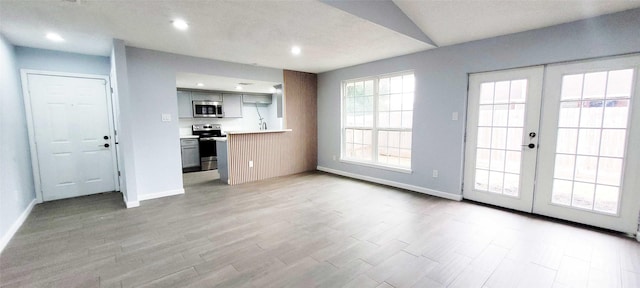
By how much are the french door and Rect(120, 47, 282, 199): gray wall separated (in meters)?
4.54

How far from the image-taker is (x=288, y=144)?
5859mm

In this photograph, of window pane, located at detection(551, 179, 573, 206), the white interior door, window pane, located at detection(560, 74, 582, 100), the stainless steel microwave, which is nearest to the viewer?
the white interior door

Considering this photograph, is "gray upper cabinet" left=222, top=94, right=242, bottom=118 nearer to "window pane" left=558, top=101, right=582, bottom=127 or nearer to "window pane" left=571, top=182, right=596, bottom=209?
"window pane" left=558, top=101, right=582, bottom=127

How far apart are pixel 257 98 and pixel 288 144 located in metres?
2.55

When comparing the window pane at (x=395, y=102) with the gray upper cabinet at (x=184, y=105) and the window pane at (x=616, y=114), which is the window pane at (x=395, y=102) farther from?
the gray upper cabinet at (x=184, y=105)

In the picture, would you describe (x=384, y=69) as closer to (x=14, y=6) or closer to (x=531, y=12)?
(x=531, y=12)

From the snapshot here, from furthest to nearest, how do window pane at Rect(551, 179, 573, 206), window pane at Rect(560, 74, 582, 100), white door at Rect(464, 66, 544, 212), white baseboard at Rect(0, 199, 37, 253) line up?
1. white door at Rect(464, 66, 544, 212)
2. window pane at Rect(551, 179, 573, 206)
3. window pane at Rect(560, 74, 582, 100)
4. white baseboard at Rect(0, 199, 37, 253)

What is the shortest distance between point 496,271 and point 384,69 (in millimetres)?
3531

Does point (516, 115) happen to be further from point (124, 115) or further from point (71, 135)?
point (71, 135)

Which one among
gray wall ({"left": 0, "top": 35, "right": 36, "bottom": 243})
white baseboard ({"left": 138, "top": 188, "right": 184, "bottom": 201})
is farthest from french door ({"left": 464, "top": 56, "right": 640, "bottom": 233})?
A: gray wall ({"left": 0, "top": 35, "right": 36, "bottom": 243})

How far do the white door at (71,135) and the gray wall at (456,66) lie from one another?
14.3ft

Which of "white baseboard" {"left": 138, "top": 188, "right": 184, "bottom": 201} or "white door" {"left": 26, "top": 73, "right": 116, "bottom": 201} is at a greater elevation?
"white door" {"left": 26, "top": 73, "right": 116, "bottom": 201}

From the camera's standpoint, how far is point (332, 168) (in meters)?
6.00

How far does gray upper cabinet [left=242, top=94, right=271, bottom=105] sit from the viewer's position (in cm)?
750
